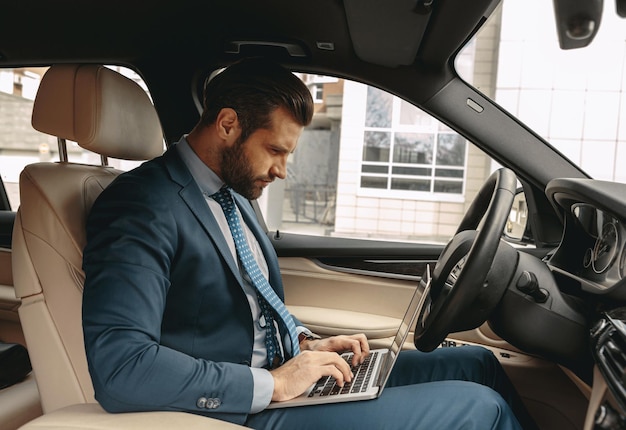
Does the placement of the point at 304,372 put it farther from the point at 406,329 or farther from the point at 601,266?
the point at 601,266

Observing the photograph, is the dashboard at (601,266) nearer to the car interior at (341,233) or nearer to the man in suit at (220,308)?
the car interior at (341,233)

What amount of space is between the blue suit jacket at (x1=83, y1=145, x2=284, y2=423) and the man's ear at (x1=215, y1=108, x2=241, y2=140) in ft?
0.38

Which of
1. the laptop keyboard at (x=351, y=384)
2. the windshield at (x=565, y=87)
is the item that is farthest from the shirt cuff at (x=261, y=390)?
the windshield at (x=565, y=87)

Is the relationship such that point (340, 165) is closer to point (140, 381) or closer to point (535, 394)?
point (535, 394)

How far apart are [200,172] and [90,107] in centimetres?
30

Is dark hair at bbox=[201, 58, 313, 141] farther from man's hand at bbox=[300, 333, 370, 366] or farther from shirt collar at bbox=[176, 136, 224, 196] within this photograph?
man's hand at bbox=[300, 333, 370, 366]

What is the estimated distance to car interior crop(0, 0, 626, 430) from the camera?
1124 mm

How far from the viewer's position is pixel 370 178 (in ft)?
12.5

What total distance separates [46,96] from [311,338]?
0.89 meters

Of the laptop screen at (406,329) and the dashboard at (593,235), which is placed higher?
the dashboard at (593,235)

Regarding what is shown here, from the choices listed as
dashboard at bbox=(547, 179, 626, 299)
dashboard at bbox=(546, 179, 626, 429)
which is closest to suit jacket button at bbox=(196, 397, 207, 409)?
dashboard at bbox=(546, 179, 626, 429)

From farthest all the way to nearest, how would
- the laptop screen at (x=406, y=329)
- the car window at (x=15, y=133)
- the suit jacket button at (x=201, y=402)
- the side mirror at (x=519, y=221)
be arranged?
the car window at (x=15, y=133), the side mirror at (x=519, y=221), the laptop screen at (x=406, y=329), the suit jacket button at (x=201, y=402)

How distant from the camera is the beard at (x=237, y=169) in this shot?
125cm

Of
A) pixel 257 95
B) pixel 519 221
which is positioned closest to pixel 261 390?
pixel 257 95
